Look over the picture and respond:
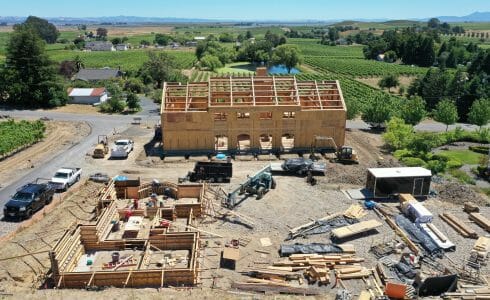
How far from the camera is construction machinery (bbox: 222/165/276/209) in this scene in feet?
101

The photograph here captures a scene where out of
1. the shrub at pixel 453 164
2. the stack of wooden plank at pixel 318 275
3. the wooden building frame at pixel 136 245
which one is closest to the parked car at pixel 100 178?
the wooden building frame at pixel 136 245

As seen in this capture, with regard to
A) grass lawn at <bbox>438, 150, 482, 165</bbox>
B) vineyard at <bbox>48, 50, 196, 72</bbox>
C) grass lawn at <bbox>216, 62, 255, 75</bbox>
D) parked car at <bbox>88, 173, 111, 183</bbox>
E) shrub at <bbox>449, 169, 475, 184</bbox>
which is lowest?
grass lawn at <bbox>438, 150, 482, 165</bbox>

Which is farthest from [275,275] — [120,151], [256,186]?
[120,151]

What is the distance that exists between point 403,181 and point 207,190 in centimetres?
1522

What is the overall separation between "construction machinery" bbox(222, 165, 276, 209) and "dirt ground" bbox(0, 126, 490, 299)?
53 cm

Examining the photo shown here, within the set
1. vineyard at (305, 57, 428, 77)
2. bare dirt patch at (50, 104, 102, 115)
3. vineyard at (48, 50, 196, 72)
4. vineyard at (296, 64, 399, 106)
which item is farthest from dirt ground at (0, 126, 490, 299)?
vineyard at (48, 50, 196, 72)

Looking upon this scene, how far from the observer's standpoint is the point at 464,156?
43.5 metres

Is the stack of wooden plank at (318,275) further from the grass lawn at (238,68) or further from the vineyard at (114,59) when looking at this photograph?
the vineyard at (114,59)

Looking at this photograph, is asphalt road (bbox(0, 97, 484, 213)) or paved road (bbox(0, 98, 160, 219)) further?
asphalt road (bbox(0, 97, 484, 213))

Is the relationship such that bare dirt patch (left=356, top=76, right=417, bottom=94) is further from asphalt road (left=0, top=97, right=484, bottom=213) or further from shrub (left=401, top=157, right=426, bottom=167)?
shrub (left=401, top=157, right=426, bottom=167)

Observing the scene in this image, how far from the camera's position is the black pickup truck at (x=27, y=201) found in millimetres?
26453

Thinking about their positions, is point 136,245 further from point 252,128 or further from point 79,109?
point 79,109

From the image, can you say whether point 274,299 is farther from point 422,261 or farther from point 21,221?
point 21,221

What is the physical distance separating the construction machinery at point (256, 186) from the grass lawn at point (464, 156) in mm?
21538
